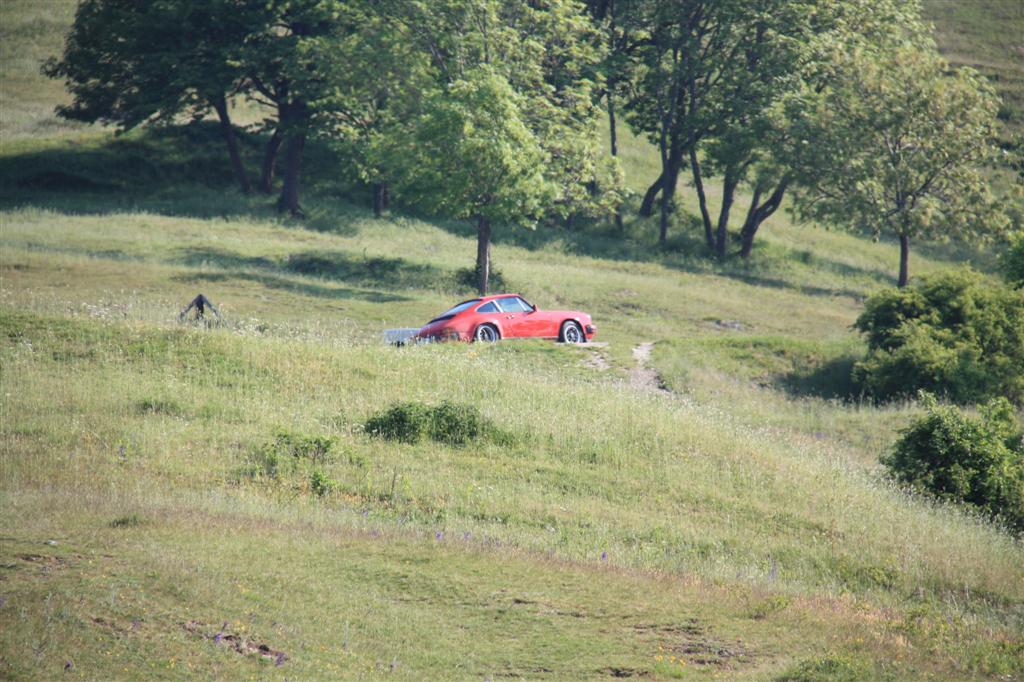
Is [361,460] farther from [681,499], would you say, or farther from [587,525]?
[681,499]

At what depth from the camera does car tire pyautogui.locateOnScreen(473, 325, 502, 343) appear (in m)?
27.2

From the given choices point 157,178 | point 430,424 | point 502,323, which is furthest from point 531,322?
point 157,178

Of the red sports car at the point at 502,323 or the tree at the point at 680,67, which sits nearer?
the red sports car at the point at 502,323

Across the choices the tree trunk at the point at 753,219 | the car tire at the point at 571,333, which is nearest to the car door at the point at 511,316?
the car tire at the point at 571,333

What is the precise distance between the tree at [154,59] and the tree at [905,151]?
28.1 metres

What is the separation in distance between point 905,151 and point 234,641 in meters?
45.0

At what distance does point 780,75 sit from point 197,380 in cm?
4037

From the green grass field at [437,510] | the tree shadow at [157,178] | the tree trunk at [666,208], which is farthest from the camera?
the tree trunk at [666,208]

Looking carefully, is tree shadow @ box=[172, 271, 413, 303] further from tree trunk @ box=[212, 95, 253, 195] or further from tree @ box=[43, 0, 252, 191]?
tree trunk @ box=[212, 95, 253, 195]

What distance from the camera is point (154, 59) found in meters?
50.8

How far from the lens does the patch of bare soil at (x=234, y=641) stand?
9266mm

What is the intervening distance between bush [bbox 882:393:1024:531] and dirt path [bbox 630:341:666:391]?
7160 millimetres

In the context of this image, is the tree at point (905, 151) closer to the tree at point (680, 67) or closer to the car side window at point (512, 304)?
the tree at point (680, 67)

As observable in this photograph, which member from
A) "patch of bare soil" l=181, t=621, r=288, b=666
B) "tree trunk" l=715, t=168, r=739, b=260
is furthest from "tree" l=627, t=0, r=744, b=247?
"patch of bare soil" l=181, t=621, r=288, b=666
